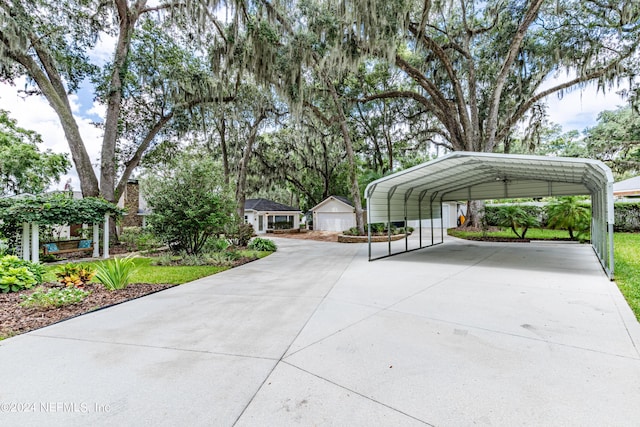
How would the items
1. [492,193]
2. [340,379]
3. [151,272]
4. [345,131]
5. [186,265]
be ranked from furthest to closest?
[345,131], [492,193], [186,265], [151,272], [340,379]

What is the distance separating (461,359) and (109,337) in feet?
11.8

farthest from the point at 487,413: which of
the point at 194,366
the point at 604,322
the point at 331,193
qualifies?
the point at 331,193

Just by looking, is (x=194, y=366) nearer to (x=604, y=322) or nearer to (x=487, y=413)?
(x=487, y=413)

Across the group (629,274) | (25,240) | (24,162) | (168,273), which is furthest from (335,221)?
(24,162)

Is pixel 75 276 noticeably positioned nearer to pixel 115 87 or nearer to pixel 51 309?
pixel 51 309

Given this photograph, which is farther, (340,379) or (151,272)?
(151,272)

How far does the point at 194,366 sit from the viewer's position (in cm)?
247

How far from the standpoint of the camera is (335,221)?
74.1ft

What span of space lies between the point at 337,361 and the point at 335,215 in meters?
20.1

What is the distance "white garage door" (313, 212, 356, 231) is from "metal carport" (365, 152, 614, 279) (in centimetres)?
866

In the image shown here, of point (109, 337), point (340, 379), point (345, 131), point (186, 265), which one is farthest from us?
point (345, 131)

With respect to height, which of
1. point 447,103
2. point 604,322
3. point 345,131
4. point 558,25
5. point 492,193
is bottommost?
point 604,322

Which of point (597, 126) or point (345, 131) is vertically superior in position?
point (597, 126)

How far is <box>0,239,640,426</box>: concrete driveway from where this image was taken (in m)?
1.87
